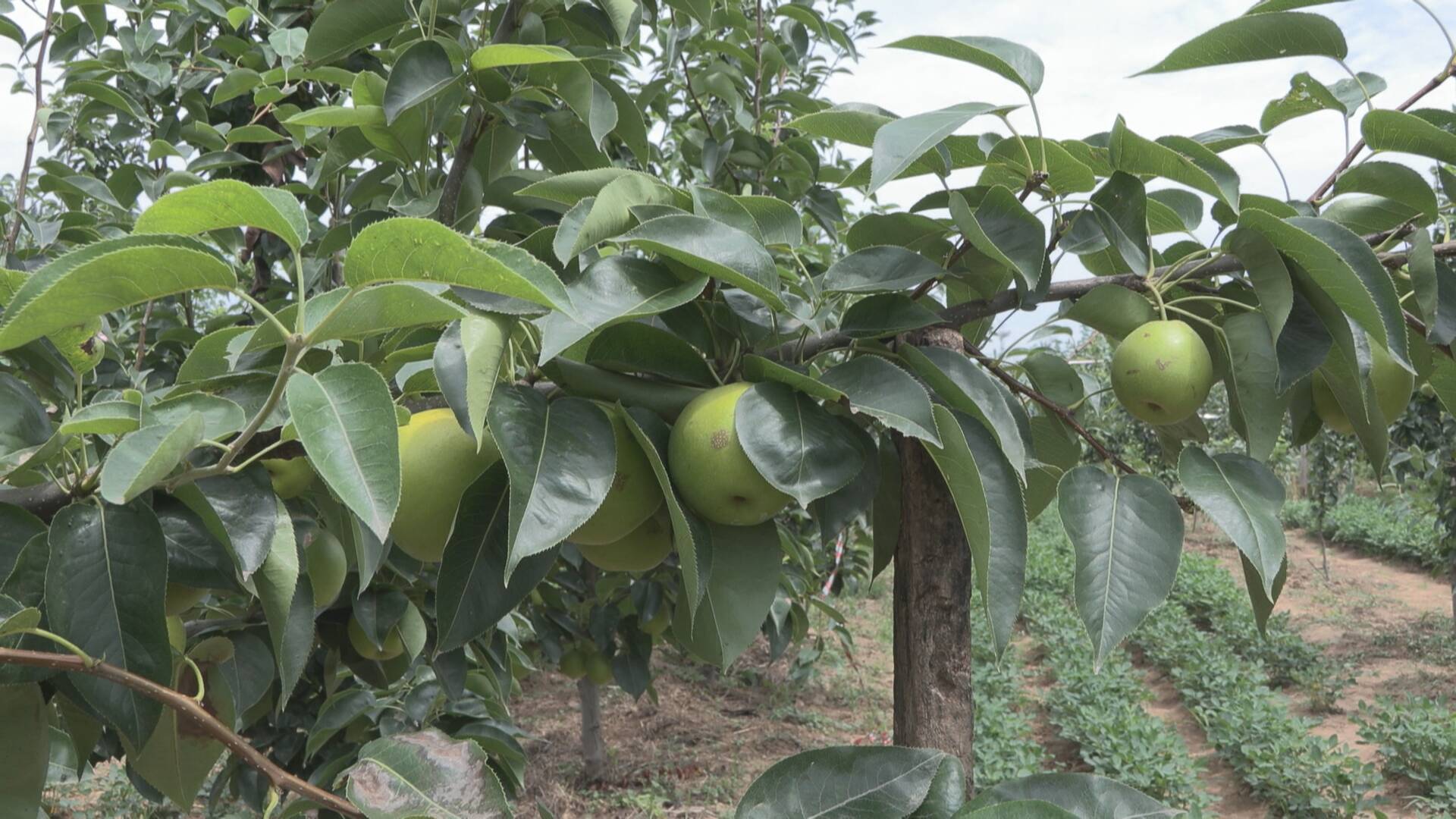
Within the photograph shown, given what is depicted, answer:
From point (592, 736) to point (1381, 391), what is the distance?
473 cm

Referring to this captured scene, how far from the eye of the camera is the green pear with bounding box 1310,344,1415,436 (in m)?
1.02

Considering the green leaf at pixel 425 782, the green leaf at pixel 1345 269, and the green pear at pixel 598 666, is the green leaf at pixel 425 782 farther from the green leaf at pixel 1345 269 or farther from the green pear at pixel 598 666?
the green pear at pixel 598 666

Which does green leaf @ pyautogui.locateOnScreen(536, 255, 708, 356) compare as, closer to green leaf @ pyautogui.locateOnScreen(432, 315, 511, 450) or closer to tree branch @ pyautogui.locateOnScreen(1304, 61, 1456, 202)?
green leaf @ pyautogui.locateOnScreen(432, 315, 511, 450)

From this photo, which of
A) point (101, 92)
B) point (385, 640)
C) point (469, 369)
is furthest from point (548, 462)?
point (101, 92)

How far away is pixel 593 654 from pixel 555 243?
2.52 m

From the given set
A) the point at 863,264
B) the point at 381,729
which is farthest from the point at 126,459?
the point at 381,729

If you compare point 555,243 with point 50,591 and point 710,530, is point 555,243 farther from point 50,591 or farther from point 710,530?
point 50,591

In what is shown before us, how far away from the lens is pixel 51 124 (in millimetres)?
2459

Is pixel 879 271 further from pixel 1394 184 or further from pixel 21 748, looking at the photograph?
pixel 21 748

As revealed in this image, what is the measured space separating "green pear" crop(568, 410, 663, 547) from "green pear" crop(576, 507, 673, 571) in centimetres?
8

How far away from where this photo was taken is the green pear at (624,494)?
822 millimetres

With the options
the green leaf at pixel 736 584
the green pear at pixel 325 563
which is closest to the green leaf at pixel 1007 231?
the green leaf at pixel 736 584

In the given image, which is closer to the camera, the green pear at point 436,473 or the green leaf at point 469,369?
the green leaf at point 469,369

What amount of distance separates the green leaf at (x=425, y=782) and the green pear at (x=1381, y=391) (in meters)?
0.92
